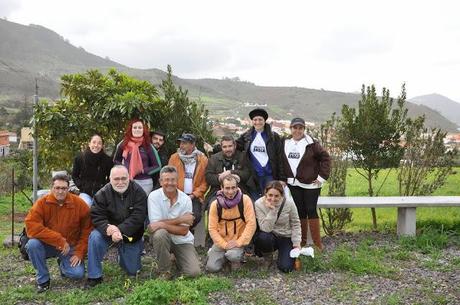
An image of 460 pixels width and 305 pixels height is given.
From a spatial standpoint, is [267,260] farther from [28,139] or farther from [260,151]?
[28,139]

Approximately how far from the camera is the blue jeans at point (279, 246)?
5.80 meters

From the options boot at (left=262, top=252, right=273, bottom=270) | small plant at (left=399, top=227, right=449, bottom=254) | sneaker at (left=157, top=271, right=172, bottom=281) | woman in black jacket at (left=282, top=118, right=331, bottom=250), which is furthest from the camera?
small plant at (left=399, top=227, right=449, bottom=254)

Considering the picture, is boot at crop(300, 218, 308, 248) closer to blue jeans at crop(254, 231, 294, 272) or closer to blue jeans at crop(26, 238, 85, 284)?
blue jeans at crop(254, 231, 294, 272)

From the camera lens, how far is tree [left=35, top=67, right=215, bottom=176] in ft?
23.0

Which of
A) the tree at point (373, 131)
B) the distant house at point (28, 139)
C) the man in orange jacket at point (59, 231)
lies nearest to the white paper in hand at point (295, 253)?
the man in orange jacket at point (59, 231)

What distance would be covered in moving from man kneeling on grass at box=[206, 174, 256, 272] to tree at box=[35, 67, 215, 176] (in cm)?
198

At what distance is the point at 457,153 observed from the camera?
8727 mm

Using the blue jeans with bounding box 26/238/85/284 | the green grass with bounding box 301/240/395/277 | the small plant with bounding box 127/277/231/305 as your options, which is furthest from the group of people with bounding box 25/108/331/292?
the small plant with bounding box 127/277/231/305

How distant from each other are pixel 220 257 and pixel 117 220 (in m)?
1.35

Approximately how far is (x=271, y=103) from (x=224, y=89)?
1673 inches

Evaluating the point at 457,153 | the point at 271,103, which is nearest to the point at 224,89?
the point at 271,103

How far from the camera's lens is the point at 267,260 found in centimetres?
611

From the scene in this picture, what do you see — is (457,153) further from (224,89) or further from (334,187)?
(224,89)

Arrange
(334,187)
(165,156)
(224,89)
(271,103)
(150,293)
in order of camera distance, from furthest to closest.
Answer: (224,89) → (271,103) → (334,187) → (165,156) → (150,293)
